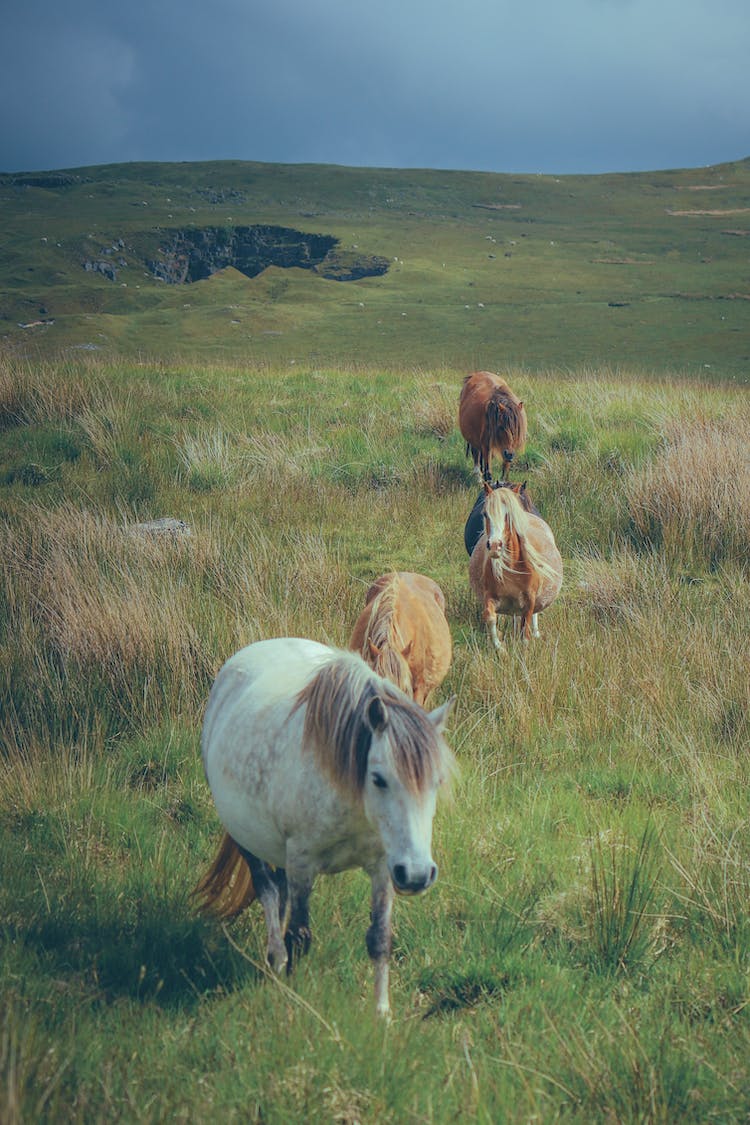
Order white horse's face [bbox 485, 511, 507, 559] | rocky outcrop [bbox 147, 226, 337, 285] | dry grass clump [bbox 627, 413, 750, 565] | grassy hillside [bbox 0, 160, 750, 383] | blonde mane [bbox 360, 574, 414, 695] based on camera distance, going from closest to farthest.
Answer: blonde mane [bbox 360, 574, 414, 695] < white horse's face [bbox 485, 511, 507, 559] < dry grass clump [bbox 627, 413, 750, 565] < grassy hillside [bbox 0, 160, 750, 383] < rocky outcrop [bbox 147, 226, 337, 285]

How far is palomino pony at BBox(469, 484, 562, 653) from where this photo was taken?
7.00 m

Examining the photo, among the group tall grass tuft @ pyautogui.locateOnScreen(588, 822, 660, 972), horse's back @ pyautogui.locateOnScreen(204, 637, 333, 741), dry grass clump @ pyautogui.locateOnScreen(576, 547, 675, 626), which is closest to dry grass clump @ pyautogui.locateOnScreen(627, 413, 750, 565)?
dry grass clump @ pyautogui.locateOnScreen(576, 547, 675, 626)

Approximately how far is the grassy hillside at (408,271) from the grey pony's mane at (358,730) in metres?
18.4

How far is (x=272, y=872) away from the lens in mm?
3457

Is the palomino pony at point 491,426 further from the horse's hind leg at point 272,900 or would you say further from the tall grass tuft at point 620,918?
the horse's hind leg at point 272,900

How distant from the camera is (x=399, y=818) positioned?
2.59 m

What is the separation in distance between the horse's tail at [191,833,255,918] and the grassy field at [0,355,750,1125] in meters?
0.10

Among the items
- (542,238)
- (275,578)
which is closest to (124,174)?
(542,238)

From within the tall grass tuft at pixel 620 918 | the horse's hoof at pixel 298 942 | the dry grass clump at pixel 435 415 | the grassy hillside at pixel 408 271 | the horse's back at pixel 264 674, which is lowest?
the tall grass tuft at pixel 620 918

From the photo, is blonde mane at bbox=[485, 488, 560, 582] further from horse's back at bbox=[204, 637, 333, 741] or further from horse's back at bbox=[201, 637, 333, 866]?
horse's back at bbox=[201, 637, 333, 866]

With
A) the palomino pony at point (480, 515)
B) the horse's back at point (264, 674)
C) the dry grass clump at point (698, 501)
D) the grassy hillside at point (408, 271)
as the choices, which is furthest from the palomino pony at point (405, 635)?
the grassy hillside at point (408, 271)

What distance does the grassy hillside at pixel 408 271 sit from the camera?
31562mm

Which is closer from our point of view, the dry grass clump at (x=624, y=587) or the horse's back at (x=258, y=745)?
the horse's back at (x=258, y=745)

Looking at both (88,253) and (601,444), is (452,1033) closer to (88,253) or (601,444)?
(601,444)
